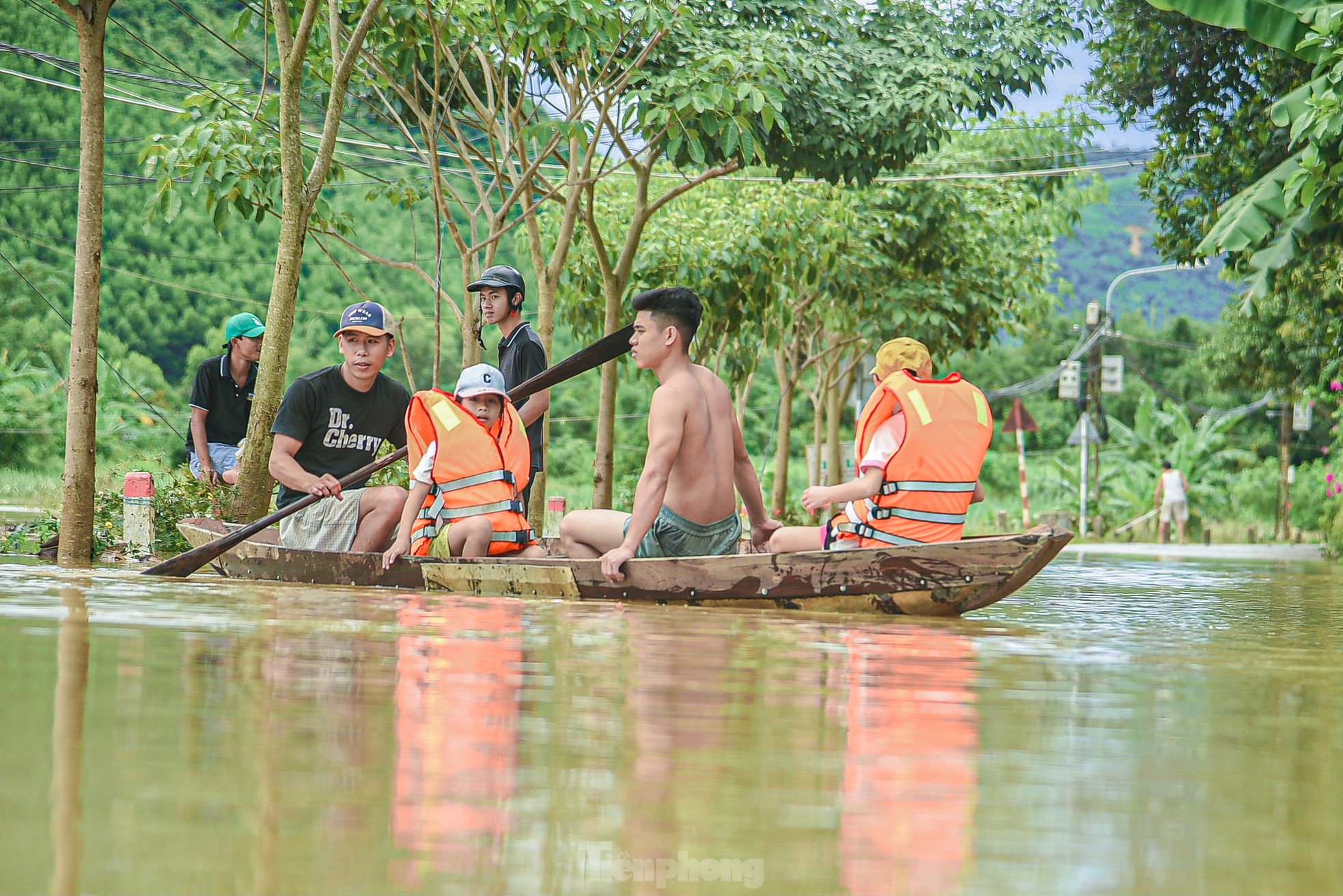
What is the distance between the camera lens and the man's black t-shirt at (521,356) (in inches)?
368

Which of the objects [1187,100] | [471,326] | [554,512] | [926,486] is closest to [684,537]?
[926,486]

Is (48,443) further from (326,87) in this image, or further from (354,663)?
(354,663)

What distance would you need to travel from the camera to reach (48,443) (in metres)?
44.1

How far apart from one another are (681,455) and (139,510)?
16.2 ft

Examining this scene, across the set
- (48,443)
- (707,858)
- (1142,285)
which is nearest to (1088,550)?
(707,858)

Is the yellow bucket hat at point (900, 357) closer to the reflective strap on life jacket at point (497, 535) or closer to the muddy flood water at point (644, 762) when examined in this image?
the muddy flood water at point (644, 762)

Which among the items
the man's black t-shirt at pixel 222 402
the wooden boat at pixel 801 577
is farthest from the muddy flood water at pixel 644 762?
the man's black t-shirt at pixel 222 402

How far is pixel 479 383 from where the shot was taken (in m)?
8.06

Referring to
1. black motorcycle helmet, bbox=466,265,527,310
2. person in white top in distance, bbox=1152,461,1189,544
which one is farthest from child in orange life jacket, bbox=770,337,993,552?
person in white top in distance, bbox=1152,461,1189,544

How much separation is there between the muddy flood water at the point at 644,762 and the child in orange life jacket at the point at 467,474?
1.90 meters

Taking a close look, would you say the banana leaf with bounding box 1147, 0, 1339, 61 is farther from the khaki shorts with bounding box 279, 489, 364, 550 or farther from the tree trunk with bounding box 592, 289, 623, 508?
the khaki shorts with bounding box 279, 489, 364, 550

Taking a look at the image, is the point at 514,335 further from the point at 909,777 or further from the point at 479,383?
the point at 909,777

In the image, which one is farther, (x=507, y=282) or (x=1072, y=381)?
(x=1072, y=381)

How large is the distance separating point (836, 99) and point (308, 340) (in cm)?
3857
